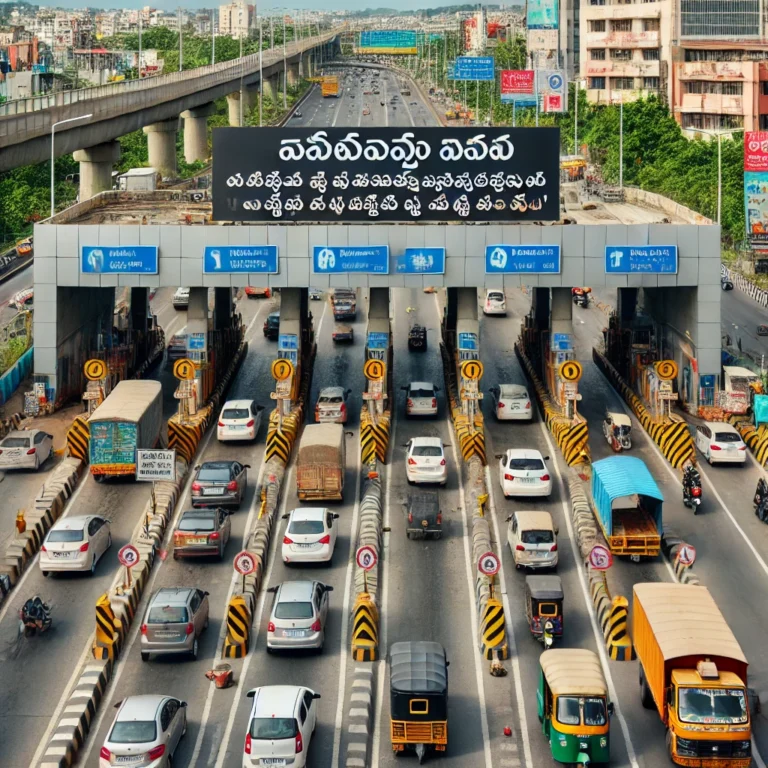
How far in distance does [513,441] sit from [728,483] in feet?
28.9

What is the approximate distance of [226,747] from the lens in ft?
103

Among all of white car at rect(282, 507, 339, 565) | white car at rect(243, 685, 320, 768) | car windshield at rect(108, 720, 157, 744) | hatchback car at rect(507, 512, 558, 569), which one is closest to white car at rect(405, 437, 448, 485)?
white car at rect(282, 507, 339, 565)

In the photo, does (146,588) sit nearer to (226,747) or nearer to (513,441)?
(226,747)

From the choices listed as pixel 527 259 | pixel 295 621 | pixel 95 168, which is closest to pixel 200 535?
pixel 295 621

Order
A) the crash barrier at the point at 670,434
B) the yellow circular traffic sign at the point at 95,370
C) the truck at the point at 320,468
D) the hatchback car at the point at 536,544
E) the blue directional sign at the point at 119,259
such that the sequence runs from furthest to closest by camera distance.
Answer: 1. the blue directional sign at the point at 119,259
2. the yellow circular traffic sign at the point at 95,370
3. the crash barrier at the point at 670,434
4. the truck at the point at 320,468
5. the hatchback car at the point at 536,544

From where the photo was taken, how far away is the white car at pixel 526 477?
47.0 meters

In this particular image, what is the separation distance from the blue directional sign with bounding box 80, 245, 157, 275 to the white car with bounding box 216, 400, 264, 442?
664cm

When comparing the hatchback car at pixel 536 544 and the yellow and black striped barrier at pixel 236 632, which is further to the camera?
the hatchback car at pixel 536 544

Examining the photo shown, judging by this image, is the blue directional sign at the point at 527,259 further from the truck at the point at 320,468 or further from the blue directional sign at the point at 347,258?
the truck at the point at 320,468

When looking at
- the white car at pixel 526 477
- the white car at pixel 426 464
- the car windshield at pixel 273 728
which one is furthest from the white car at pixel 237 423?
the car windshield at pixel 273 728

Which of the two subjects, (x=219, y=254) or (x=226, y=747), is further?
(x=219, y=254)

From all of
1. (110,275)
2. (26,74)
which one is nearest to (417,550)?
(110,275)

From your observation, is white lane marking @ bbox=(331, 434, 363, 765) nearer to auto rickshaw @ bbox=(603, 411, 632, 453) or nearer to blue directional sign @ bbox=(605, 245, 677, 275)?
auto rickshaw @ bbox=(603, 411, 632, 453)

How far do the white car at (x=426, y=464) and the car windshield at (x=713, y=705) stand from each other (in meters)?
20.3
